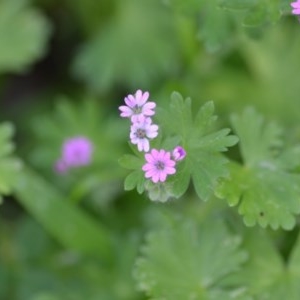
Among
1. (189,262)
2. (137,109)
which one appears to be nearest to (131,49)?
(189,262)

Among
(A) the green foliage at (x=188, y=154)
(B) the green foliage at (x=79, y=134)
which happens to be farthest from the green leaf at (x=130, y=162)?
(B) the green foliage at (x=79, y=134)

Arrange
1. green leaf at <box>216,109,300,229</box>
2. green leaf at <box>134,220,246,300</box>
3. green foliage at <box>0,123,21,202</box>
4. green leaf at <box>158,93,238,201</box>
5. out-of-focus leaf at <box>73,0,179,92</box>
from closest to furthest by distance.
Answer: green leaf at <box>158,93,238,201</box> < green leaf at <box>216,109,300,229</box> < green leaf at <box>134,220,246,300</box> < green foliage at <box>0,123,21,202</box> < out-of-focus leaf at <box>73,0,179,92</box>

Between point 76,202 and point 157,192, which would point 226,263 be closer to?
point 157,192

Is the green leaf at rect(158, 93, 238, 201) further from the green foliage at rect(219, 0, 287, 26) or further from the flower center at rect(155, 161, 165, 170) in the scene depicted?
the green foliage at rect(219, 0, 287, 26)

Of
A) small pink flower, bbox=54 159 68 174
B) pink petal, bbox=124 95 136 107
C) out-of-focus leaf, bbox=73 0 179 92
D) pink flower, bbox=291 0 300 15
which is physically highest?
out-of-focus leaf, bbox=73 0 179 92

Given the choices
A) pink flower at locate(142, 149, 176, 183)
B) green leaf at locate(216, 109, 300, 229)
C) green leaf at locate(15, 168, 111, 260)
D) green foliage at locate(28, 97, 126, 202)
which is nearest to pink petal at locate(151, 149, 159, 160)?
pink flower at locate(142, 149, 176, 183)

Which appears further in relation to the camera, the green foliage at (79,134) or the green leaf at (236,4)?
the green foliage at (79,134)

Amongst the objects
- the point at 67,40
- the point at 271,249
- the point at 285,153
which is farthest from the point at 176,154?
the point at 67,40

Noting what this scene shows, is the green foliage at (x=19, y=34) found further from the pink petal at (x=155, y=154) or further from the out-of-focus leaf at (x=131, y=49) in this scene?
the pink petal at (x=155, y=154)

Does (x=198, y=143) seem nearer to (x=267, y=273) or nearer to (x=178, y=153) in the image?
(x=178, y=153)
